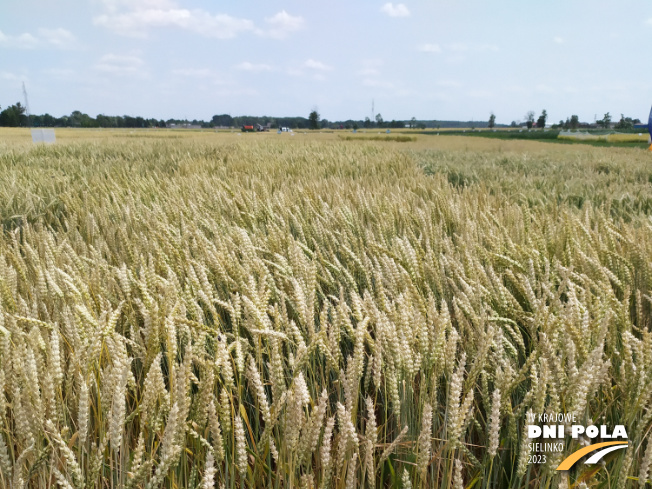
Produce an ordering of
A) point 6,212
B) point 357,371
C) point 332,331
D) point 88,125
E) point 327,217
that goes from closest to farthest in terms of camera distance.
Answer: point 357,371 < point 332,331 < point 327,217 < point 6,212 < point 88,125

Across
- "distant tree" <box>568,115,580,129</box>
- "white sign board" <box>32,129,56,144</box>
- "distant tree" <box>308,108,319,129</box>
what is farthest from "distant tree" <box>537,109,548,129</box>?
"white sign board" <box>32,129,56,144</box>

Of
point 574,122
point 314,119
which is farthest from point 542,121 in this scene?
point 314,119

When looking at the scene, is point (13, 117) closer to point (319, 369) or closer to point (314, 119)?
point (314, 119)

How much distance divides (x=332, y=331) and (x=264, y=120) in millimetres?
89116

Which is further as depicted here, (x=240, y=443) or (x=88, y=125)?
(x=88, y=125)

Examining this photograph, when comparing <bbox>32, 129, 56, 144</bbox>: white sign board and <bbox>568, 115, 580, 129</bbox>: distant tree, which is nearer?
<bbox>32, 129, 56, 144</bbox>: white sign board

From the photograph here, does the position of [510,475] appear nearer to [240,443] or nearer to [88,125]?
[240,443]

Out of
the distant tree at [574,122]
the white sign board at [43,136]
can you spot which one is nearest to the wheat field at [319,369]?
the white sign board at [43,136]

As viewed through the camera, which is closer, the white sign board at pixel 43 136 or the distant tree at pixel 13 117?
the white sign board at pixel 43 136

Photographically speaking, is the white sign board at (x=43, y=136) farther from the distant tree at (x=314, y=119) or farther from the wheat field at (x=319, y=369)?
the distant tree at (x=314, y=119)

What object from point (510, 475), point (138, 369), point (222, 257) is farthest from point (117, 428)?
point (510, 475)

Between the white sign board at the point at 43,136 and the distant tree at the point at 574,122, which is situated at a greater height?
the distant tree at the point at 574,122

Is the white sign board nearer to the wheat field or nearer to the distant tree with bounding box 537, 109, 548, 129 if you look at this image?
the wheat field

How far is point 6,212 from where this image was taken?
2.52 m
